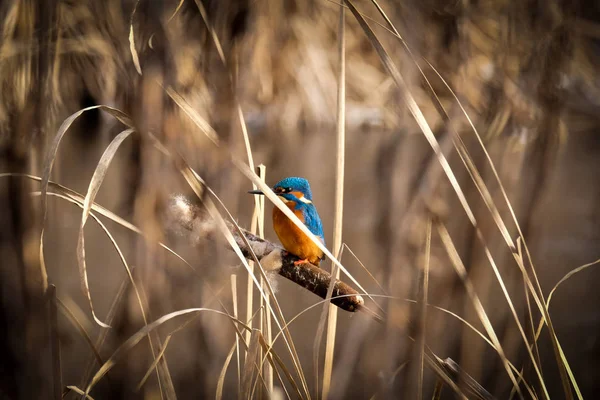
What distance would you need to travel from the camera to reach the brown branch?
528 millimetres

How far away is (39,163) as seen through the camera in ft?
1.72

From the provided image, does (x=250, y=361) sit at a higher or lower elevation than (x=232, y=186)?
lower

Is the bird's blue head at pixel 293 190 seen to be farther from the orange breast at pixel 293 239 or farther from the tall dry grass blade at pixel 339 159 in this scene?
the tall dry grass blade at pixel 339 159

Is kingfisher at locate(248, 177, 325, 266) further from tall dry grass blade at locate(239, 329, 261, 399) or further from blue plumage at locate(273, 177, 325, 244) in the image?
tall dry grass blade at locate(239, 329, 261, 399)

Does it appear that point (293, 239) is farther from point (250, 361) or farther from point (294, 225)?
point (250, 361)

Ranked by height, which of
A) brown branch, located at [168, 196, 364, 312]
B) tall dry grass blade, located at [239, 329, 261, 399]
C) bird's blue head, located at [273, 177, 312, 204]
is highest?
bird's blue head, located at [273, 177, 312, 204]

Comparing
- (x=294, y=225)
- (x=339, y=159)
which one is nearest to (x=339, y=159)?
(x=339, y=159)

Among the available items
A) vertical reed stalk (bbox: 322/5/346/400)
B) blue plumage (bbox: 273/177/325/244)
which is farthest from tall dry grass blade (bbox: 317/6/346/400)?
blue plumage (bbox: 273/177/325/244)

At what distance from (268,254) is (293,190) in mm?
89

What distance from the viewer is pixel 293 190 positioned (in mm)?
615

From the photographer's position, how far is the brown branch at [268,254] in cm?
53

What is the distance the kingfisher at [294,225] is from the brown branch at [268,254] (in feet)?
0.04

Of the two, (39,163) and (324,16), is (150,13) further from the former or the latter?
(324,16)

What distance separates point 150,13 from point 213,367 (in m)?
0.39
